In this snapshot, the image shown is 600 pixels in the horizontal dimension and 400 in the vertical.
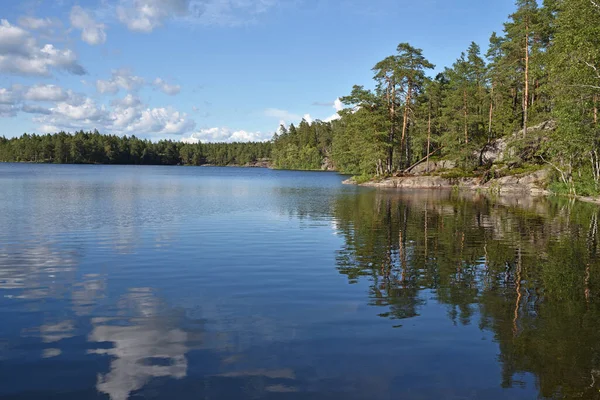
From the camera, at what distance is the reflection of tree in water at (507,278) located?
10.3 meters

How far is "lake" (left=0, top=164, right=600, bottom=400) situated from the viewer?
913 cm

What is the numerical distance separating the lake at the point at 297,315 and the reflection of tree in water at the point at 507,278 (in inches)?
2.9

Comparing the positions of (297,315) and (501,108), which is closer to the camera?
Result: (297,315)

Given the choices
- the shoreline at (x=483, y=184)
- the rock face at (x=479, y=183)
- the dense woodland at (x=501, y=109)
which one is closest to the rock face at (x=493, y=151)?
the dense woodland at (x=501, y=109)

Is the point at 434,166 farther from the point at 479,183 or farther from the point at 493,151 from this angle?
the point at 479,183

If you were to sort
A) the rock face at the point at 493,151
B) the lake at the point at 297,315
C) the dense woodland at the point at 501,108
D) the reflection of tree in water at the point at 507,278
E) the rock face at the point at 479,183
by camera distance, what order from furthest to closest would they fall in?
the rock face at the point at 493,151
the rock face at the point at 479,183
the dense woodland at the point at 501,108
the reflection of tree in water at the point at 507,278
the lake at the point at 297,315

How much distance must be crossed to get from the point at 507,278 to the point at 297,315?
890 centimetres

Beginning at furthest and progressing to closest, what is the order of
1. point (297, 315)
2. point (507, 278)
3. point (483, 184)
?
point (483, 184)
point (507, 278)
point (297, 315)

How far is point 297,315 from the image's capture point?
43.4 feet

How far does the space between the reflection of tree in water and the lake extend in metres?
0.07

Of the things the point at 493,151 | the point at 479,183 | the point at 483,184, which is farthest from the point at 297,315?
the point at 493,151

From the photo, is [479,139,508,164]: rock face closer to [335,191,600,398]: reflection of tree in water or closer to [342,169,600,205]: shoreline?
[342,169,600,205]: shoreline

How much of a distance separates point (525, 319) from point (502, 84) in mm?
75019

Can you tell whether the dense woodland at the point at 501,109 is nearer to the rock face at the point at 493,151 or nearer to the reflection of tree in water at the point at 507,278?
the rock face at the point at 493,151
